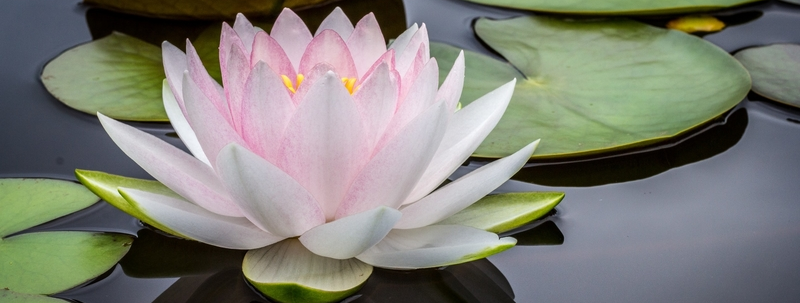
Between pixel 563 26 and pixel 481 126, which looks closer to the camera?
pixel 481 126

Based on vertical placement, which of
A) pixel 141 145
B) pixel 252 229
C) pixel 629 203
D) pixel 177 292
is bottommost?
pixel 629 203

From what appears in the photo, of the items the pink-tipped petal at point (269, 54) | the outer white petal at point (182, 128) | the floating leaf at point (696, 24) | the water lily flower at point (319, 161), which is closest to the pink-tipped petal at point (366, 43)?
the water lily flower at point (319, 161)

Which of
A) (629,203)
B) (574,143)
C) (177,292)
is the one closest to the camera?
(177,292)

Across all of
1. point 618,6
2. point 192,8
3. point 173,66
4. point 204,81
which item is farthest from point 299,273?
point 618,6

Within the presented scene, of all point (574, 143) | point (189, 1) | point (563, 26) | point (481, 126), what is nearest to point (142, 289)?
point (481, 126)

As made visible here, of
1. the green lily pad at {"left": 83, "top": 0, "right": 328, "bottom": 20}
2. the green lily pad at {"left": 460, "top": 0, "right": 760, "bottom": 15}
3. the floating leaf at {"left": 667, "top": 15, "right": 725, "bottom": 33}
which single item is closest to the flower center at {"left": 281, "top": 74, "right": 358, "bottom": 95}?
the green lily pad at {"left": 83, "top": 0, "right": 328, "bottom": 20}

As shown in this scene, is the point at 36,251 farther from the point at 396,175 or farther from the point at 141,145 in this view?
the point at 396,175

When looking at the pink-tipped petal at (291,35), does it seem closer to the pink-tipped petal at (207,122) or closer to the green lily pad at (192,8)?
the pink-tipped petal at (207,122)

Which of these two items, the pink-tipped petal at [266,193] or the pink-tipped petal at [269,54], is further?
the pink-tipped petal at [269,54]
